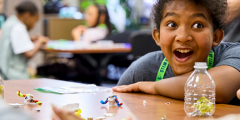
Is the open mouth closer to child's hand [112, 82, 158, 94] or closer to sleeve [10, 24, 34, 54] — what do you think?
child's hand [112, 82, 158, 94]

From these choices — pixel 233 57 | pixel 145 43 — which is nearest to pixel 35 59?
pixel 145 43

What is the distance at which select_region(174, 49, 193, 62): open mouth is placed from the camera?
1317 mm

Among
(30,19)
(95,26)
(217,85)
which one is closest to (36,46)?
(30,19)

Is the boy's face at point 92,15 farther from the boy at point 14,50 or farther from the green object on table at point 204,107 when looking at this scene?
the green object on table at point 204,107

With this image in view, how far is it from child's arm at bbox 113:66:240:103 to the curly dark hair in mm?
268

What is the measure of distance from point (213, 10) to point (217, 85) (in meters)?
0.37

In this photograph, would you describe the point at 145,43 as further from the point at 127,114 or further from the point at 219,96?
the point at 127,114

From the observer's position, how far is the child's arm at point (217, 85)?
1.13m

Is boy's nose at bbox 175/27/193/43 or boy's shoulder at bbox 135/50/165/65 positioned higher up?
boy's nose at bbox 175/27/193/43

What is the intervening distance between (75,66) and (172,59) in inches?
172

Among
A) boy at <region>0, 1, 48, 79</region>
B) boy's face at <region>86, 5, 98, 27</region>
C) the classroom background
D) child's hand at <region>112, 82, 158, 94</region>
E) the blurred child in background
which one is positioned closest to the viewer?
child's hand at <region>112, 82, 158, 94</region>

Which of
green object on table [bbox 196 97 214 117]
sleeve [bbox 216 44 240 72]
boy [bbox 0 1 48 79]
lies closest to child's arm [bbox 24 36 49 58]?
boy [bbox 0 1 48 79]

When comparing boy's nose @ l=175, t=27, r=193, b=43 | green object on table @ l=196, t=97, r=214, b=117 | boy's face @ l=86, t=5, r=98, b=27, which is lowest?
green object on table @ l=196, t=97, r=214, b=117

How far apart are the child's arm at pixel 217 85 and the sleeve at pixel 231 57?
4 cm
